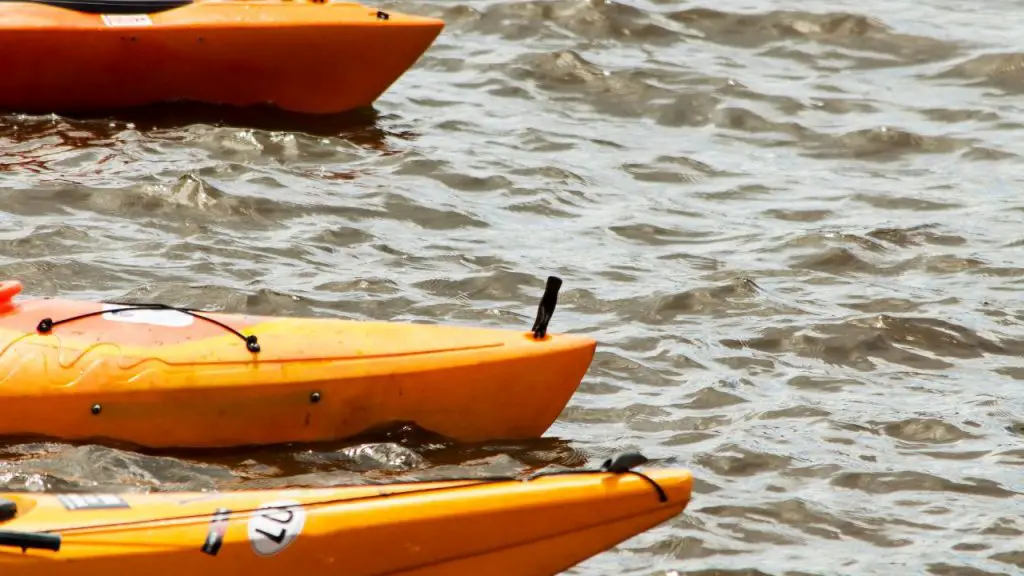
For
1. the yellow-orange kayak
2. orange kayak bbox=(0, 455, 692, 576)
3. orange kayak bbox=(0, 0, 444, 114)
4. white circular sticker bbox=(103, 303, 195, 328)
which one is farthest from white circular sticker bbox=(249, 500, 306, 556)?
orange kayak bbox=(0, 0, 444, 114)

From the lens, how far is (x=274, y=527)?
3.91 m

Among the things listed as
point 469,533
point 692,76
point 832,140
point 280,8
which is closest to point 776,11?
point 692,76

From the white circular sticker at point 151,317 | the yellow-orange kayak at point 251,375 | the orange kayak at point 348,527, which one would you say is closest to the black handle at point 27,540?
the orange kayak at point 348,527

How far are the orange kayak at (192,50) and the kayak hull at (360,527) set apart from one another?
467cm

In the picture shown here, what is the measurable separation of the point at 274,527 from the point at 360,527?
21 cm

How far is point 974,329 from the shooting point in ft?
21.5

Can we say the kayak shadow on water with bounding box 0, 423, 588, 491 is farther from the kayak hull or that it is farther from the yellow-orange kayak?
the kayak hull

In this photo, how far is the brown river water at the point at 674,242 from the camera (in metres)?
5.09

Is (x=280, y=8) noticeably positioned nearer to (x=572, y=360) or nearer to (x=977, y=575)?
(x=572, y=360)

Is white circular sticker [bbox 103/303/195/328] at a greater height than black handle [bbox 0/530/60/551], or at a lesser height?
greater

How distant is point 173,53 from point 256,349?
376 centimetres

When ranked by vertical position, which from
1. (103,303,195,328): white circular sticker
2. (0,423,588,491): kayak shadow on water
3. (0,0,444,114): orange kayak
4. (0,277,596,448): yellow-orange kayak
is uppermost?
(0,0,444,114): orange kayak

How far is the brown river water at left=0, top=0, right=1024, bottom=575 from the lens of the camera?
200 inches

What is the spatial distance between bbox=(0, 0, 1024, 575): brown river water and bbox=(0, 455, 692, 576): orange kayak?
52 centimetres
